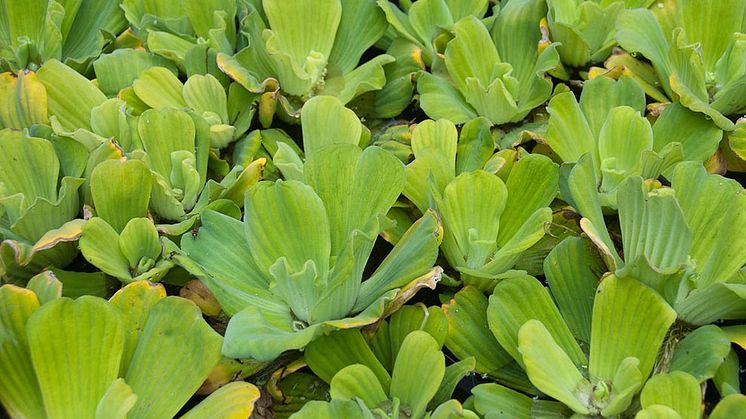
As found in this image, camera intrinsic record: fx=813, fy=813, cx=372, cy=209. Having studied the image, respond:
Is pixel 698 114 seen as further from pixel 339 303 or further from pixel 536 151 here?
pixel 339 303

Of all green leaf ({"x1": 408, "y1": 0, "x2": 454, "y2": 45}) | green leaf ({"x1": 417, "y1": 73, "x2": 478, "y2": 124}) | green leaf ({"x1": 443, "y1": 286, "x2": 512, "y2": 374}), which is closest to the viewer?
green leaf ({"x1": 443, "y1": 286, "x2": 512, "y2": 374})

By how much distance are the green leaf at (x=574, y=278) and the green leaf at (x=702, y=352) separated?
13 centimetres

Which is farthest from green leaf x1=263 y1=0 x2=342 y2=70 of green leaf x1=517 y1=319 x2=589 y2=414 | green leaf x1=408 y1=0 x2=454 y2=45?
green leaf x1=517 y1=319 x2=589 y2=414

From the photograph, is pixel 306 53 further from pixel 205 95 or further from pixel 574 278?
pixel 574 278

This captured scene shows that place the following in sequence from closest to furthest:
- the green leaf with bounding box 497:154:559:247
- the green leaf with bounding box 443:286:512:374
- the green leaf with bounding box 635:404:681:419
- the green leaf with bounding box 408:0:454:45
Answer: the green leaf with bounding box 635:404:681:419 → the green leaf with bounding box 443:286:512:374 → the green leaf with bounding box 497:154:559:247 → the green leaf with bounding box 408:0:454:45

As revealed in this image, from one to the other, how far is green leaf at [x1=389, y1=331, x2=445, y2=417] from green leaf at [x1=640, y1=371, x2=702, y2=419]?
0.80 feet

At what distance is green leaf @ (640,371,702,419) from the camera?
940mm

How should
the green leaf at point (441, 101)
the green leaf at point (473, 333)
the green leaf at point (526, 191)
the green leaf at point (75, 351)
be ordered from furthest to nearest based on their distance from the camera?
the green leaf at point (441, 101) → the green leaf at point (526, 191) → the green leaf at point (473, 333) → the green leaf at point (75, 351)

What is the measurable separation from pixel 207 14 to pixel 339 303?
2.39 ft

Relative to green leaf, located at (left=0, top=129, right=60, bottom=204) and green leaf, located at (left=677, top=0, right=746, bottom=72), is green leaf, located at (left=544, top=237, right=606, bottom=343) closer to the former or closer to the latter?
green leaf, located at (left=677, top=0, right=746, bottom=72)

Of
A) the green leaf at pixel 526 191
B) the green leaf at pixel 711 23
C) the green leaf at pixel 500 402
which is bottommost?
the green leaf at pixel 500 402

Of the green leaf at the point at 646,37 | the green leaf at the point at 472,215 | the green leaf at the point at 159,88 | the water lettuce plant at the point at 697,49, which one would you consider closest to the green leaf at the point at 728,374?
the green leaf at the point at 472,215

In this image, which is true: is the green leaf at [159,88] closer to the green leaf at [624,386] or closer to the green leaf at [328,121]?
the green leaf at [328,121]

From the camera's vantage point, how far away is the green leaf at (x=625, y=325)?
3.37 ft
